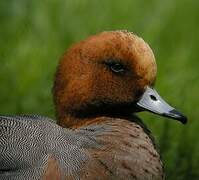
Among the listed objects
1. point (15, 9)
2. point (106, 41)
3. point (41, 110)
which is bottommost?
point (41, 110)

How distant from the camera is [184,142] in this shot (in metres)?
5.50

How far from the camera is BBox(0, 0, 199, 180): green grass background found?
557 cm

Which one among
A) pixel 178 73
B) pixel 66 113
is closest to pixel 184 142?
pixel 178 73

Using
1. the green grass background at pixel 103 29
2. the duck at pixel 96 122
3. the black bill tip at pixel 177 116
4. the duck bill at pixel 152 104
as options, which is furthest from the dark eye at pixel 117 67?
the green grass background at pixel 103 29

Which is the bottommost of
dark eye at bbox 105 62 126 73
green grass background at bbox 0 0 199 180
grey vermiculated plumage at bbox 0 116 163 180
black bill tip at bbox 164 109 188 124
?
green grass background at bbox 0 0 199 180

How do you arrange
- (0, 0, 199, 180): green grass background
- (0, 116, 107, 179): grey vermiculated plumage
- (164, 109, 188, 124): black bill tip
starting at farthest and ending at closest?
(0, 0, 199, 180): green grass background, (164, 109, 188, 124): black bill tip, (0, 116, 107, 179): grey vermiculated plumage

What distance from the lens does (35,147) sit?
13.5 feet

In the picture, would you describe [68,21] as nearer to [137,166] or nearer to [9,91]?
[9,91]

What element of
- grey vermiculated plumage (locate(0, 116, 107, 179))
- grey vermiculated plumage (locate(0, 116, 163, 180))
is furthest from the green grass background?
grey vermiculated plumage (locate(0, 116, 107, 179))

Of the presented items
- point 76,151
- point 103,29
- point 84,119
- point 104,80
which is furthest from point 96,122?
point 103,29

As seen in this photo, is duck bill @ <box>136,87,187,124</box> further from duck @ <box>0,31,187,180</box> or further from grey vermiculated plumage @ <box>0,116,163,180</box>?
grey vermiculated plumage @ <box>0,116,163,180</box>

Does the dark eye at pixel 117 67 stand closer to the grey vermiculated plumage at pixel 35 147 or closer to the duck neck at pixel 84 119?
the duck neck at pixel 84 119

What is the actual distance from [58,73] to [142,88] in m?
0.37

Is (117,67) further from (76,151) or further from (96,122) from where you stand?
(76,151)
